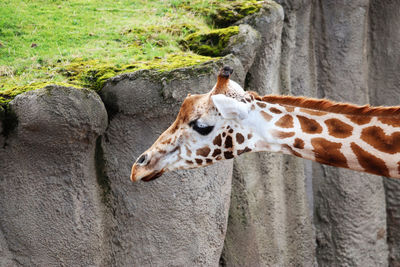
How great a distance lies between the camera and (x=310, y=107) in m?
3.28

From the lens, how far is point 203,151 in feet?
10.9

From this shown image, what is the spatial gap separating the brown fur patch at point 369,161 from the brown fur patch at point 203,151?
0.80 metres

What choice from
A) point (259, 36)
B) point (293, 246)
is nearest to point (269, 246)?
Answer: point (293, 246)

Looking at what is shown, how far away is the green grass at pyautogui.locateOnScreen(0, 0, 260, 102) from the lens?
4734mm

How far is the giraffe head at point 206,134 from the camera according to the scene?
10.6ft

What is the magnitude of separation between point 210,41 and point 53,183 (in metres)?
2.03

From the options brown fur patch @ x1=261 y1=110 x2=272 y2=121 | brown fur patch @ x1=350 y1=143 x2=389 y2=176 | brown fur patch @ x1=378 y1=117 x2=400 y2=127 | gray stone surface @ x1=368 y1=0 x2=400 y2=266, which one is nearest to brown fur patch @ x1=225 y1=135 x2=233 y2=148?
brown fur patch @ x1=261 y1=110 x2=272 y2=121

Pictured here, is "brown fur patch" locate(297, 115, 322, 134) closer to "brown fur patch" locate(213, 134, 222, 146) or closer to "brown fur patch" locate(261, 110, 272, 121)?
"brown fur patch" locate(261, 110, 272, 121)

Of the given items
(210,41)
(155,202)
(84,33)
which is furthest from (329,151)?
(84,33)

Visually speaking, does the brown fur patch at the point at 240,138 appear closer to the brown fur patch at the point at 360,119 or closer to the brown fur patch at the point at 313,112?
the brown fur patch at the point at 313,112

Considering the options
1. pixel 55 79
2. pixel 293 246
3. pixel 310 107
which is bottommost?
pixel 293 246

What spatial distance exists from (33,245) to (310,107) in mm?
2230

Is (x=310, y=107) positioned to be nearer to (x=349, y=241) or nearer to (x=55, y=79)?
(x=55, y=79)

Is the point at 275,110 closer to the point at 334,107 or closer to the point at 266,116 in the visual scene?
the point at 266,116
